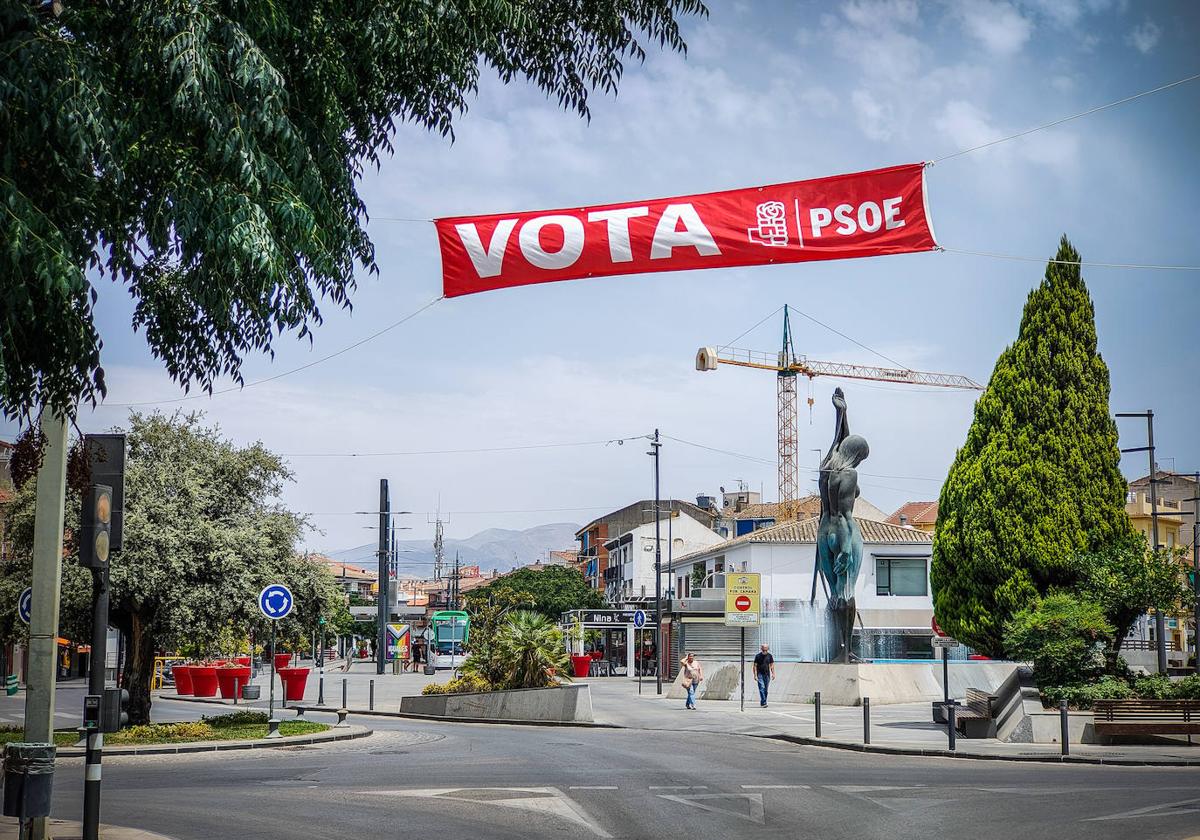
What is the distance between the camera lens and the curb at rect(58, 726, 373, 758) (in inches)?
783

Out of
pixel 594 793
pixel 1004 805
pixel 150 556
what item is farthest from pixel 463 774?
pixel 150 556

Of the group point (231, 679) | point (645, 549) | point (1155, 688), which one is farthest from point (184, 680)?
point (645, 549)

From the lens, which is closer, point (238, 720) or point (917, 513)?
point (238, 720)

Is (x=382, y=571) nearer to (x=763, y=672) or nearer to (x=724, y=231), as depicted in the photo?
(x=763, y=672)

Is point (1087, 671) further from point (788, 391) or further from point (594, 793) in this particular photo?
point (788, 391)

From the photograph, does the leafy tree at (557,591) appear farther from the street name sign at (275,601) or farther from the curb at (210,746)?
the street name sign at (275,601)

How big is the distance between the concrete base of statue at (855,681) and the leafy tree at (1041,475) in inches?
239

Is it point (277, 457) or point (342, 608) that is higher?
point (277, 457)

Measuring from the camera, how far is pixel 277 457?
25453 millimetres

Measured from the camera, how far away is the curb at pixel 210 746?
65.3ft

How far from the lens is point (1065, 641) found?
76.0 ft

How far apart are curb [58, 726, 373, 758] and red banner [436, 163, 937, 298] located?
13.2 m

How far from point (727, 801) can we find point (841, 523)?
22.2 metres

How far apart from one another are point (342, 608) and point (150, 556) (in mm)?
6016
